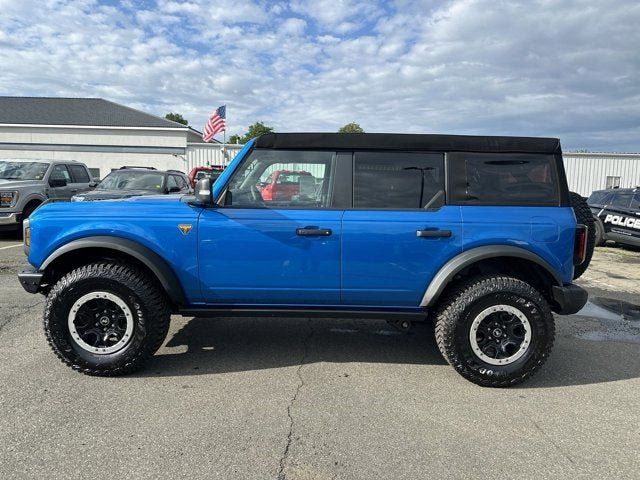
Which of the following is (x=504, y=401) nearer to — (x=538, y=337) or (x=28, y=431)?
(x=538, y=337)

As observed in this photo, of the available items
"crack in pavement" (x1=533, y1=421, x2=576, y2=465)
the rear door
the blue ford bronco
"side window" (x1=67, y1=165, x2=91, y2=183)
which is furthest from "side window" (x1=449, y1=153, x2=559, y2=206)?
"side window" (x1=67, y1=165, x2=91, y2=183)

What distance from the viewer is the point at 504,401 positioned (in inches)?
132

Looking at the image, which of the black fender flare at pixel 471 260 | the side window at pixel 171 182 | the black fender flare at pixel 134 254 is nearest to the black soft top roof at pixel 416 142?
the black fender flare at pixel 471 260

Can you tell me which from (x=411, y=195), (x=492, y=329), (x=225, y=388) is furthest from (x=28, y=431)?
(x=492, y=329)

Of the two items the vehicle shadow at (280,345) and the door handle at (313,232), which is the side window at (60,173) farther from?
the door handle at (313,232)

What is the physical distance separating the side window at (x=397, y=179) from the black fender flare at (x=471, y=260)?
495 mm

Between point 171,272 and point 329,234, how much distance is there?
126cm

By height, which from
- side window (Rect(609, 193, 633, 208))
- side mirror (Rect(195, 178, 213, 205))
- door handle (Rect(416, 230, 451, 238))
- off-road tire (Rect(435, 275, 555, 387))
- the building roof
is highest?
the building roof

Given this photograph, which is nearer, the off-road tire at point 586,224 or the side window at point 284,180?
the side window at point 284,180

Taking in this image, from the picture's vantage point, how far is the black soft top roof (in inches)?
144

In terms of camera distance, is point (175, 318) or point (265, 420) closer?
point (265, 420)

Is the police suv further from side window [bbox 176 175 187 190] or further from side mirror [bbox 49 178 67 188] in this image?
side mirror [bbox 49 178 67 188]

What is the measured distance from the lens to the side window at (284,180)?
365cm

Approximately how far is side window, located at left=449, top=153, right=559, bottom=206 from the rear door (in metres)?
0.15
